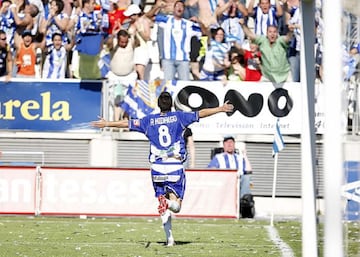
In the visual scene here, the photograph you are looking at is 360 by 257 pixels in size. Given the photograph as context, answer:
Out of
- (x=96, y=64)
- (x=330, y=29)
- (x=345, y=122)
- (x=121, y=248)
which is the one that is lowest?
(x=121, y=248)

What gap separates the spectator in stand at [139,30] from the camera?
78.0 ft

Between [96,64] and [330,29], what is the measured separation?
17.3 m

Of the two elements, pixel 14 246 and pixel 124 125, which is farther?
pixel 124 125

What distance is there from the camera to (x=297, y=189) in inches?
968

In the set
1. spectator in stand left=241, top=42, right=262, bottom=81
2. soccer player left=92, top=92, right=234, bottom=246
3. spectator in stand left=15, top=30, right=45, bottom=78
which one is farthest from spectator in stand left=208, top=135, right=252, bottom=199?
soccer player left=92, top=92, right=234, bottom=246

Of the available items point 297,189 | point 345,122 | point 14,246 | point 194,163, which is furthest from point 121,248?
point 297,189

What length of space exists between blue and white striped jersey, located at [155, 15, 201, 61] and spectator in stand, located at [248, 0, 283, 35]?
4.31 ft

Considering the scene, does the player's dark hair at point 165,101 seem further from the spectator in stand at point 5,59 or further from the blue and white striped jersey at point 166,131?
the spectator in stand at point 5,59

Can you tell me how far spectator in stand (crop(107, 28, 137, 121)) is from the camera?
2367 cm

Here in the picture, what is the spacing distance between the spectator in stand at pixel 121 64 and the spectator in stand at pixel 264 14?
8.77 ft

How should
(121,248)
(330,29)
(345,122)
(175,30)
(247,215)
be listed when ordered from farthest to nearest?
(175,30) < (247,215) < (121,248) < (345,122) < (330,29)

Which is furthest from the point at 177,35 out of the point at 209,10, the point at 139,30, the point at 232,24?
the point at 232,24

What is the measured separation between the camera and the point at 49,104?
80.0 feet

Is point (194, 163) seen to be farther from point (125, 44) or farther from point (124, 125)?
point (124, 125)
